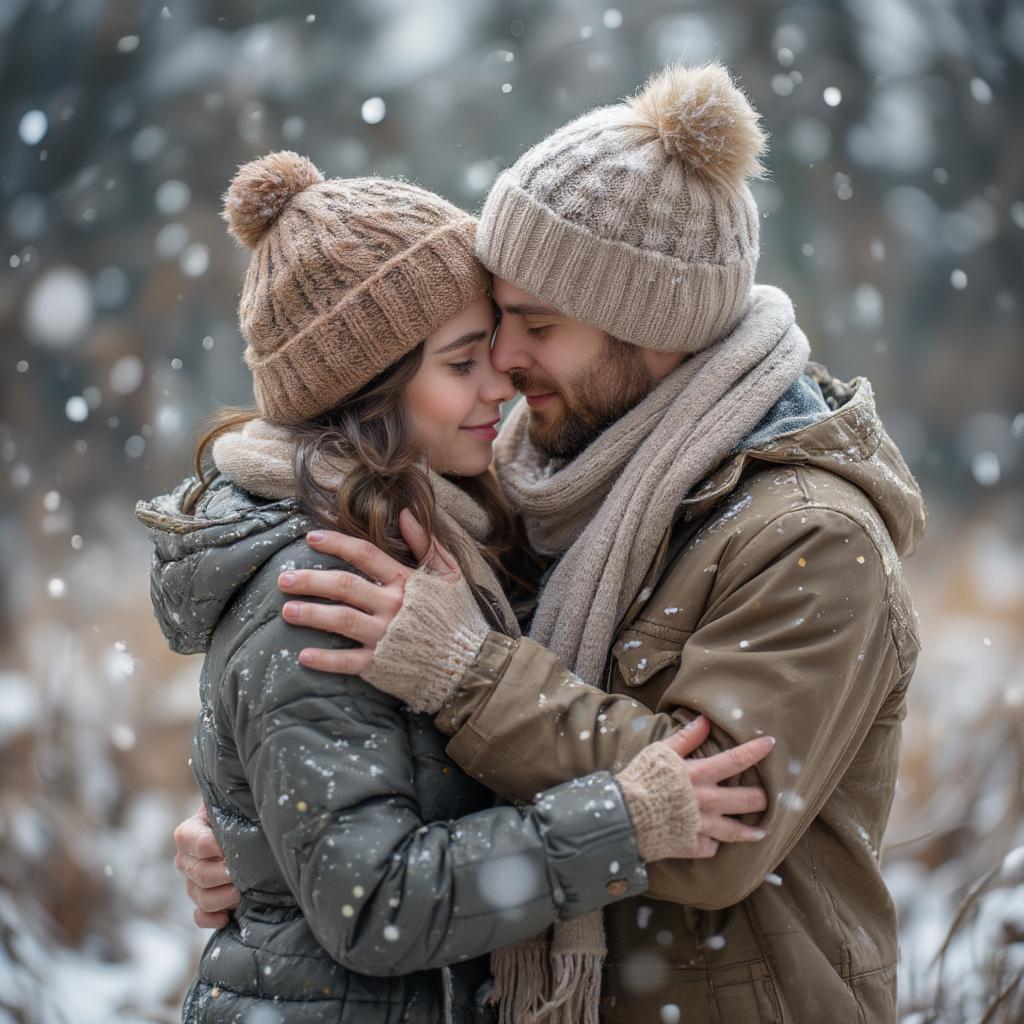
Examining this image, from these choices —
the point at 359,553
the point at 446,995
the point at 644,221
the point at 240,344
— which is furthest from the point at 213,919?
the point at 240,344

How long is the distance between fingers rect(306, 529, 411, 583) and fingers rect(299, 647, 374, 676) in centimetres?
12

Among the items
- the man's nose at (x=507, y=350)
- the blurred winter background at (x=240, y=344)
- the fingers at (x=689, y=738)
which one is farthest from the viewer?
the blurred winter background at (x=240, y=344)

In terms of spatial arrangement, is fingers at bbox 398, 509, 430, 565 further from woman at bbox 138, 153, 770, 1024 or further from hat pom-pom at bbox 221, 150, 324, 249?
hat pom-pom at bbox 221, 150, 324, 249

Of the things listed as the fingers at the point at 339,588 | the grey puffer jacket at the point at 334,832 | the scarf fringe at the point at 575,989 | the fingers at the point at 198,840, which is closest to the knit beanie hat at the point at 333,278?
the grey puffer jacket at the point at 334,832

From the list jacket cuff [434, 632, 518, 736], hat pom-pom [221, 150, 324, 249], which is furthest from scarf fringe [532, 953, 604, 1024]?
hat pom-pom [221, 150, 324, 249]

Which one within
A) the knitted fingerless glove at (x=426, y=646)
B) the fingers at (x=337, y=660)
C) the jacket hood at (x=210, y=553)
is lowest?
the knitted fingerless glove at (x=426, y=646)

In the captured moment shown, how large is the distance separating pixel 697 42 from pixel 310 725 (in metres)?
2.74

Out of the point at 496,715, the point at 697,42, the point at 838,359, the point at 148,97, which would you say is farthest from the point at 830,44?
the point at 496,715

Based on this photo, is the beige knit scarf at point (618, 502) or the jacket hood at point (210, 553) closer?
the jacket hood at point (210, 553)

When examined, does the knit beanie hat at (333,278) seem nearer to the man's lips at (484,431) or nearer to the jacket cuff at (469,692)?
the man's lips at (484,431)

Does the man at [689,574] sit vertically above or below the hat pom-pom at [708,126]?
below

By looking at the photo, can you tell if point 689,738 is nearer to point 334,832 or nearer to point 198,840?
point 334,832

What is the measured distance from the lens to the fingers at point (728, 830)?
151cm

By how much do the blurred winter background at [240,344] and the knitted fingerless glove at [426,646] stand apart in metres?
1.80
